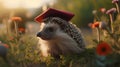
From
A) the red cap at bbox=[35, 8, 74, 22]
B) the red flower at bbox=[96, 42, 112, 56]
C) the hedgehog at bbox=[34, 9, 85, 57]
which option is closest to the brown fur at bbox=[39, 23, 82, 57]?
the hedgehog at bbox=[34, 9, 85, 57]

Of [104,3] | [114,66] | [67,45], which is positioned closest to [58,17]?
[67,45]

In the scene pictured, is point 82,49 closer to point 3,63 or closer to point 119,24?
point 119,24

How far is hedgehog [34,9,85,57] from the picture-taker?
327cm

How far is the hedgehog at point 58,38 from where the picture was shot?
3266 mm

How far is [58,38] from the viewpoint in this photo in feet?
10.8

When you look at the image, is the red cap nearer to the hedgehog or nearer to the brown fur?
the hedgehog

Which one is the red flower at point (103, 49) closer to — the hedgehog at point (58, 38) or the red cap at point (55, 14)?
the hedgehog at point (58, 38)

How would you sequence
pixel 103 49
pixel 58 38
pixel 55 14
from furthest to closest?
pixel 55 14 → pixel 58 38 → pixel 103 49

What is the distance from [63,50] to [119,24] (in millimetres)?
576

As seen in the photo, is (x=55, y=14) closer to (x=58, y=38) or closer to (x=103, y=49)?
(x=58, y=38)

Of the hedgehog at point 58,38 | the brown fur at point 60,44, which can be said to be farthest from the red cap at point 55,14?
the brown fur at point 60,44

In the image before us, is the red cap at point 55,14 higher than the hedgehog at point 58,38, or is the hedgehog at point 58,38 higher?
the red cap at point 55,14

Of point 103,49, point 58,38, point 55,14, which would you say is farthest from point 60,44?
point 103,49

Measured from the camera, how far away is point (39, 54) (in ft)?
12.1
